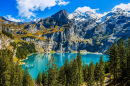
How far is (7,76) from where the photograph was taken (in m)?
33.8

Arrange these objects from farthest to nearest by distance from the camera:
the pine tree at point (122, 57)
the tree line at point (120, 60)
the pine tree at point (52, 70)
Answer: the pine tree at point (122, 57) → the tree line at point (120, 60) → the pine tree at point (52, 70)

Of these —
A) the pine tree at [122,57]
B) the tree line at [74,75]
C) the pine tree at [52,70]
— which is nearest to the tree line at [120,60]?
the pine tree at [122,57]

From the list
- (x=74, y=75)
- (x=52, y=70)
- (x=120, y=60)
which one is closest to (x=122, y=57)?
(x=120, y=60)

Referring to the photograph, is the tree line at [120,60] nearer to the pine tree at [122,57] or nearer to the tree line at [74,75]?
the pine tree at [122,57]

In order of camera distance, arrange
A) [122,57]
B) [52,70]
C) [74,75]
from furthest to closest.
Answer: [74,75] → [122,57] → [52,70]

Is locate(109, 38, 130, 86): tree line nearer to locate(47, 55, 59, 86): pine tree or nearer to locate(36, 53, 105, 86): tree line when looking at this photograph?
locate(36, 53, 105, 86): tree line

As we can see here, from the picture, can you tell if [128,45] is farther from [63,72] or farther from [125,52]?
[63,72]

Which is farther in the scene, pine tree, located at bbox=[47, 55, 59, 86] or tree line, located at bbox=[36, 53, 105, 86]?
tree line, located at bbox=[36, 53, 105, 86]

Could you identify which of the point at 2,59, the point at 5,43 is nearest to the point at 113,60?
the point at 2,59

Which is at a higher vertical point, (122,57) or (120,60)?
(122,57)

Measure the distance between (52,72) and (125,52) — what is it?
2962 centimetres

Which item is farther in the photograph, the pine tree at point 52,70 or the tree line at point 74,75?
the tree line at point 74,75

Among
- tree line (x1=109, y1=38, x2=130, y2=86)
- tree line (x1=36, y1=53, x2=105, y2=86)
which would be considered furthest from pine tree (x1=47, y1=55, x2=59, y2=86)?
tree line (x1=109, y1=38, x2=130, y2=86)

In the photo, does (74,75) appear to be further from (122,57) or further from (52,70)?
(122,57)
